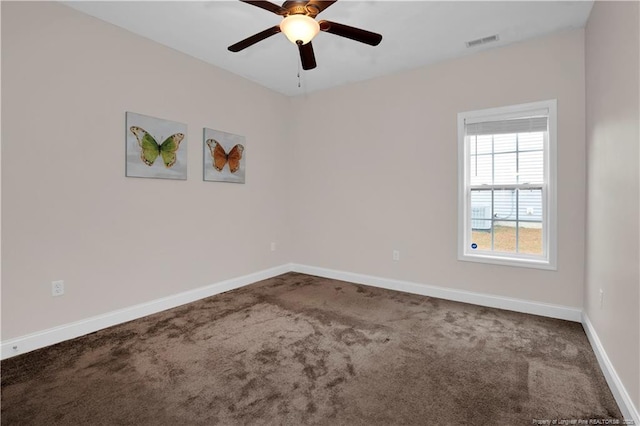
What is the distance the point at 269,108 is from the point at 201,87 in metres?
1.15

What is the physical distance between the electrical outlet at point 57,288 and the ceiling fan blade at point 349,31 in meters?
2.88

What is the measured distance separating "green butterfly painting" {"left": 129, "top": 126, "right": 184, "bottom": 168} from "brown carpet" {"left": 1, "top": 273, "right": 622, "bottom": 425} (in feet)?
5.22

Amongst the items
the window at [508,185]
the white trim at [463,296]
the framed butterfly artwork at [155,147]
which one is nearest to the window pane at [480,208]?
the window at [508,185]

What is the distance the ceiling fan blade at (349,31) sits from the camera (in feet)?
6.88

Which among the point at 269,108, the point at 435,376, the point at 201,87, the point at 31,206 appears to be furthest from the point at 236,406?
the point at 269,108

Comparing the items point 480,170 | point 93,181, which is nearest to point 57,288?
point 93,181

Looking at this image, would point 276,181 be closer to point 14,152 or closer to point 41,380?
point 14,152

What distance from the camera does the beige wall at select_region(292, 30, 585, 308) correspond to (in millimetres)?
3066

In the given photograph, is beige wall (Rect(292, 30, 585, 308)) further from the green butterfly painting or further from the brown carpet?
the green butterfly painting

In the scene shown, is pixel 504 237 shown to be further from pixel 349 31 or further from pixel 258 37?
pixel 258 37

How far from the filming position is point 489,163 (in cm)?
354

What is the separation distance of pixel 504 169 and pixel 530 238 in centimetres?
77

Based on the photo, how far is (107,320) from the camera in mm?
2934

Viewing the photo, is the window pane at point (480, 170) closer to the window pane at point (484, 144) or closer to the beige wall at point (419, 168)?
the window pane at point (484, 144)
